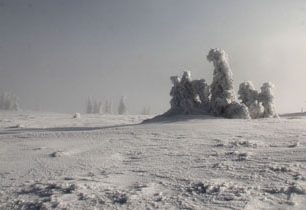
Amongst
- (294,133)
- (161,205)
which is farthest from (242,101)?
(161,205)

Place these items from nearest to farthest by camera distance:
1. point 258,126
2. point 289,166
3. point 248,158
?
1. point 289,166
2. point 248,158
3. point 258,126

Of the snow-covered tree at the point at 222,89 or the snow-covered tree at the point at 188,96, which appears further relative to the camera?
the snow-covered tree at the point at 188,96

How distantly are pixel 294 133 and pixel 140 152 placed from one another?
20.3ft

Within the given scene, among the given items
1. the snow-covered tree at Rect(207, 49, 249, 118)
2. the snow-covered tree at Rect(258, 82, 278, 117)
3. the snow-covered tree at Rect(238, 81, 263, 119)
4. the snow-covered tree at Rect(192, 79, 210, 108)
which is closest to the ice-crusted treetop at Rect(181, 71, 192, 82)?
the snow-covered tree at Rect(192, 79, 210, 108)

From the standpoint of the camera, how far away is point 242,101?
26312mm

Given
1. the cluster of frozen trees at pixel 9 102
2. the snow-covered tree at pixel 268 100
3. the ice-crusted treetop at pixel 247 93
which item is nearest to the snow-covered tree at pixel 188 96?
the ice-crusted treetop at pixel 247 93

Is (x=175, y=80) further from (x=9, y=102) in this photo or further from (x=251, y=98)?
(x=9, y=102)

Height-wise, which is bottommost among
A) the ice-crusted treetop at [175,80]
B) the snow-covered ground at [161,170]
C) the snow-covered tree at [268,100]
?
the snow-covered ground at [161,170]

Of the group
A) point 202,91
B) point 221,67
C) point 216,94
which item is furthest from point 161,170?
point 221,67

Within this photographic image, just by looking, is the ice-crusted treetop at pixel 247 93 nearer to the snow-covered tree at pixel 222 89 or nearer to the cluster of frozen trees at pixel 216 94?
the cluster of frozen trees at pixel 216 94

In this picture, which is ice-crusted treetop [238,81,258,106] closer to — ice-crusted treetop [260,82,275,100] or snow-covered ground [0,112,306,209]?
ice-crusted treetop [260,82,275,100]

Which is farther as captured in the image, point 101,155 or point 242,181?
point 101,155

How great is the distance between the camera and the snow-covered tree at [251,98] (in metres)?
25.3

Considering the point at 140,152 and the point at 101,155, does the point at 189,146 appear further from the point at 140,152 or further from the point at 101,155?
the point at 101,155
